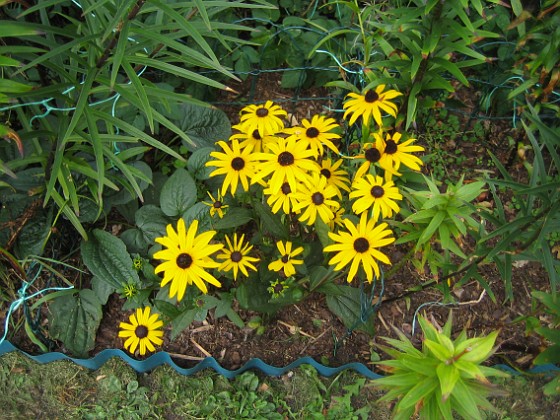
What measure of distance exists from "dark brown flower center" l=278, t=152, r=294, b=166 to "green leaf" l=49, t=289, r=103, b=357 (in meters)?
1.08

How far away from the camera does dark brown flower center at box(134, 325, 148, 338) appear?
193 centimetres

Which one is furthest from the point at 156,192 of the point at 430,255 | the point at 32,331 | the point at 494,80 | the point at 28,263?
the point at 494,80

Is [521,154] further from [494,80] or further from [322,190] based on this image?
[322,190]

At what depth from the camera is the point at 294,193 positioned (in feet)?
5.45

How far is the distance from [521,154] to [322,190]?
1347 mm

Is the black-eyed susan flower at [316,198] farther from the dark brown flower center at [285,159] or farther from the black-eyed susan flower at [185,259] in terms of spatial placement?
the black-eyed susan flower at [185,259]

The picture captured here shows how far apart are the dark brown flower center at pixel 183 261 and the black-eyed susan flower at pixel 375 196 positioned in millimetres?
530

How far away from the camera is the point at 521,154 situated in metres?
2.59

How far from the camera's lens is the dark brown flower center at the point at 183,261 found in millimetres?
1639

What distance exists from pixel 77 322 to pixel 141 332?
43 cm

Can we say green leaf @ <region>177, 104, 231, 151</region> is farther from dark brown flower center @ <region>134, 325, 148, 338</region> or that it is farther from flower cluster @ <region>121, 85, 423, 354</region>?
dark brown flower center @ <region>134, 325, 148, 338</region>

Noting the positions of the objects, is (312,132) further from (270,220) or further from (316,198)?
(270,220)

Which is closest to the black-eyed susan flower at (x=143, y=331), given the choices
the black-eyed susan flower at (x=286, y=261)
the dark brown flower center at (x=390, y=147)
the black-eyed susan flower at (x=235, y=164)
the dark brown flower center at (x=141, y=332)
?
the dark brown flower center at (x=141, y=332)

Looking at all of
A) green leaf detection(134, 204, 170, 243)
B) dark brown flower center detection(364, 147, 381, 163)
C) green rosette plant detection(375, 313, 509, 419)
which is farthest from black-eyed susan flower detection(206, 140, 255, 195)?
green rosette plant detection(375, 313, 509, 419)
